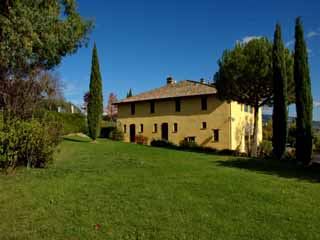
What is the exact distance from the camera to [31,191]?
6332mm

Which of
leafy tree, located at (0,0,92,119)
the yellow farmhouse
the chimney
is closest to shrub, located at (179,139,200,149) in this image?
the yellow farmhouse

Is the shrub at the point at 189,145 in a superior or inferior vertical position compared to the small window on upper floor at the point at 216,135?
inferior

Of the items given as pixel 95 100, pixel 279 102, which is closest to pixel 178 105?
pixel 95 100

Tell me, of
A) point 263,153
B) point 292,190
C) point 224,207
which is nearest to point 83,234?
point 224,207

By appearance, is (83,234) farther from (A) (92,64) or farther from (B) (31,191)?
(A) (92,64)

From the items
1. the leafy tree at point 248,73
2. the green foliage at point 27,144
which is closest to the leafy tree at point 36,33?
the green foliage at point 27,144

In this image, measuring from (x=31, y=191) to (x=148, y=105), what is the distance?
872 inches

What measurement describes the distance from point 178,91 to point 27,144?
19.6 metres

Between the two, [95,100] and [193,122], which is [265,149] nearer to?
[193,122]

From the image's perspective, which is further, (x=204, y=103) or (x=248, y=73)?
(x=204, y=103)

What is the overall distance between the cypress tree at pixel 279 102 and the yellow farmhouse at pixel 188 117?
7598mm

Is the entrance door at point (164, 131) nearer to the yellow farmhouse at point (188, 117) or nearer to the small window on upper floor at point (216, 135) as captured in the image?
the yellow farmhouse at point (188, 117)

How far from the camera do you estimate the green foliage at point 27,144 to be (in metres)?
8.31

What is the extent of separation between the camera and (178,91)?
26.9m
